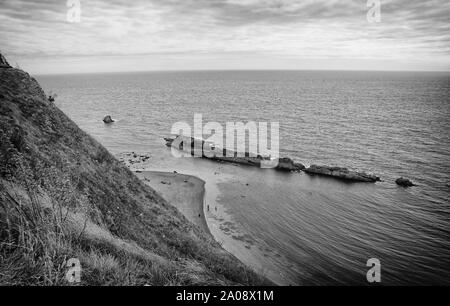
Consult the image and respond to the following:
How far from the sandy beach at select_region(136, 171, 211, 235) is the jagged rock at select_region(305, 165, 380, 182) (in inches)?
791

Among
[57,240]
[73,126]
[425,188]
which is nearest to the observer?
[57,240]

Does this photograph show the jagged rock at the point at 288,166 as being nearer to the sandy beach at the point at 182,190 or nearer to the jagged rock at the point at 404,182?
the jagged rock at the point at 404,182

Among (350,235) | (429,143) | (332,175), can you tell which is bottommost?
(350,235)

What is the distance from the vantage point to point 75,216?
7977 mm

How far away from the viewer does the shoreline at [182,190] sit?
31334mm

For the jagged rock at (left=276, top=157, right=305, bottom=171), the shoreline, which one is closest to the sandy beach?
the shoreline

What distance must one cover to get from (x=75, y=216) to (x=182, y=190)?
98.3ft

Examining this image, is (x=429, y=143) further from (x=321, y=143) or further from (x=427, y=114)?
(x=427, y=114)

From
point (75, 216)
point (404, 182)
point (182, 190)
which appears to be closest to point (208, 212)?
point (182, 190)

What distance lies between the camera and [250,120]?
9031 cm

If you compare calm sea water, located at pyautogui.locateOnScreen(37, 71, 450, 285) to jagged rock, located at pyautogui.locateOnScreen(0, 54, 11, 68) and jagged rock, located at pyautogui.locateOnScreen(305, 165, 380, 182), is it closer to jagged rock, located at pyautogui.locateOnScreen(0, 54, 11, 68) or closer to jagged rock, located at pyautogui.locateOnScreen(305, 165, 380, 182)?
jagged rock, located at pyautogui.locateOnScreen(305, 165, 380, 182)
